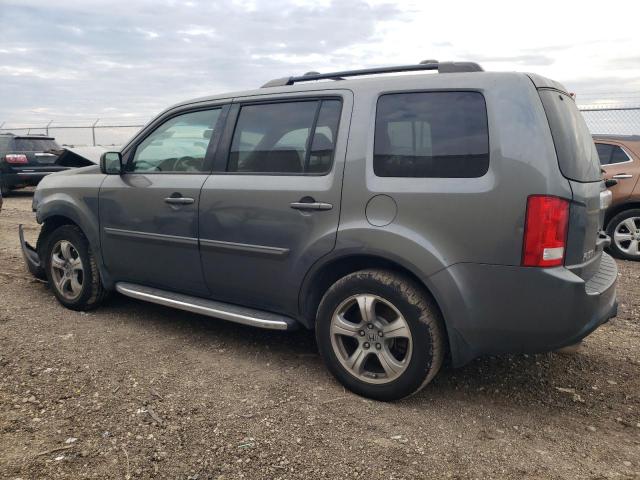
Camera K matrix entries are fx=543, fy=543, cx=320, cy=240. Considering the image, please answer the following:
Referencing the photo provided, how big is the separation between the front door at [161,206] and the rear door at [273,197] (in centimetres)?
16

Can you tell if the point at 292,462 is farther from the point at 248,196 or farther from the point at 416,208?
the point at 248,196

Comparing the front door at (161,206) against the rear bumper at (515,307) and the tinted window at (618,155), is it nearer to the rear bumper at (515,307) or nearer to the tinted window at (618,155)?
the rear bumper at (515,307)

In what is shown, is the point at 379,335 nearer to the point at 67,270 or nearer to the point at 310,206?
the point at 310,206

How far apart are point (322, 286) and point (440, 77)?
4.49 feet

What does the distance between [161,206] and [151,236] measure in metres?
0.24

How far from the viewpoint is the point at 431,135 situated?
286 cm

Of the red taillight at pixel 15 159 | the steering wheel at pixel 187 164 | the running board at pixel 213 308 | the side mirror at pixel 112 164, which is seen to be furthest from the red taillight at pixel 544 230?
the red taillight at pixel 15 159

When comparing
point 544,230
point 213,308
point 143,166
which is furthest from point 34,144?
point 544,230

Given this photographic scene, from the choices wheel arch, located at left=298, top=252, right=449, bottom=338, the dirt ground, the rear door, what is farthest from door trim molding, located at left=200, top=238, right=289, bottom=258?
the dirt ground

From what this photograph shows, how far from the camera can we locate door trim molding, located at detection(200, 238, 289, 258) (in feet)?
10.8

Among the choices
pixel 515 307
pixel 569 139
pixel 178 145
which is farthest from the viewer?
pixel 178 145

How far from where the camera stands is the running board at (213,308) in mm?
3369

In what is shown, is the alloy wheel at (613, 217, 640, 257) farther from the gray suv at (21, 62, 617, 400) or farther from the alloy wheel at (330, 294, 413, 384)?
the alloy wheel at (330, 294, 413, 384)

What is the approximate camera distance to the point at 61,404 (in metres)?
3.01
